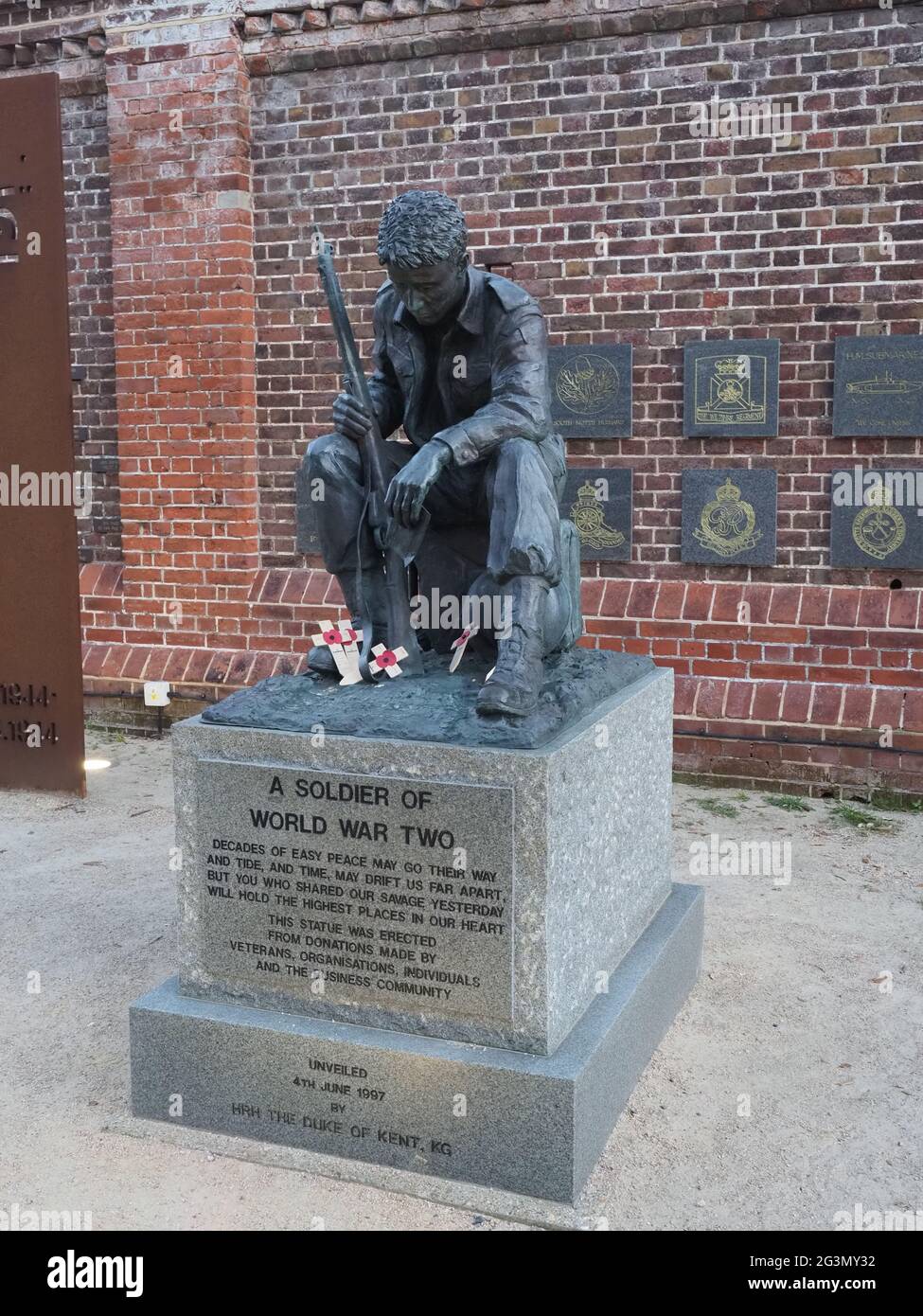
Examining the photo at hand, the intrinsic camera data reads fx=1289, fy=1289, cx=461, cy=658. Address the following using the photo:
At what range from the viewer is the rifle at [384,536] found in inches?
139

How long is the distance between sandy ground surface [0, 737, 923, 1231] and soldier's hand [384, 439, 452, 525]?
5.37 ft

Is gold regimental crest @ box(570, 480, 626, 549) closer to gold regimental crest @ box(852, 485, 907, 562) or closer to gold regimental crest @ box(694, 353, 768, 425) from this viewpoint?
gold regimental crest @ box(694, 353, 768, 425)

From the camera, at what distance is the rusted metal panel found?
6082mm

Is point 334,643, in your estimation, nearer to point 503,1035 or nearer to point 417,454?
point 417,454

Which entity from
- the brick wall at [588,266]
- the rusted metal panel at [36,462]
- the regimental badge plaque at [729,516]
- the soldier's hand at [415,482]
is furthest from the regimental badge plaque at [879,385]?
the rusted metal panel at [36,462]

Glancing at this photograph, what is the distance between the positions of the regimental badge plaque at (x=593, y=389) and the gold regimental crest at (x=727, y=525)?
22.9 inches

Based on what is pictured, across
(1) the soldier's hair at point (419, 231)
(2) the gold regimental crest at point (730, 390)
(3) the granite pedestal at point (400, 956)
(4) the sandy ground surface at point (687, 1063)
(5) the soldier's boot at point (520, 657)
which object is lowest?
(4) the sandy ground surface at point (687, 1063)

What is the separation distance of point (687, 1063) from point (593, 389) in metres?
3.90

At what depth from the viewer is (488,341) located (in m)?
3.60

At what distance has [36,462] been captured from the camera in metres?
6.22

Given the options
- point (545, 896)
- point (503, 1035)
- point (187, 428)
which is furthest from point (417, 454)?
point (187, 428)

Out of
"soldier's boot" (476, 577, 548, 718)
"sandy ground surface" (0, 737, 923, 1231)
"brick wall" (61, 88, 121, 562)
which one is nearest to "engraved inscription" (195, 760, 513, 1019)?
"soldier's boot" (476, 577, 548, 718)

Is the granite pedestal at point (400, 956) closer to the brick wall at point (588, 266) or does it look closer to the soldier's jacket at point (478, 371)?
the soldier's jacket at point (478, 371)

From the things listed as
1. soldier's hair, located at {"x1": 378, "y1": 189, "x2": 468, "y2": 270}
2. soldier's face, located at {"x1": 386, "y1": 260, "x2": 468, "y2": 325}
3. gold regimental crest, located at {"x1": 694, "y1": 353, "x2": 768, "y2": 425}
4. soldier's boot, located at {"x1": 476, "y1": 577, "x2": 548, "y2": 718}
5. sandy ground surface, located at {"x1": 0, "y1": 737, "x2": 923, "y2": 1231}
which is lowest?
sandy ground surface, located at {"x1": 0, "y1": 737, "x2": 923, "y2": 1231}
